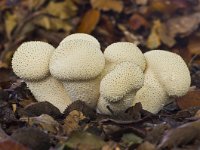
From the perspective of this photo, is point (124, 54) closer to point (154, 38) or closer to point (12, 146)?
point (12, 146)

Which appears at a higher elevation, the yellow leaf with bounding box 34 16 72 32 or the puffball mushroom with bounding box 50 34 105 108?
the puffball mushroom with bounding box 50 34 105 108

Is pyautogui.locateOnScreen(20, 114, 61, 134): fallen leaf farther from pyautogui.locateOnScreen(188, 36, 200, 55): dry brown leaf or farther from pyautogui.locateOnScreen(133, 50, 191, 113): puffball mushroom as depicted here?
pyautogui.locateOnScreen(188, 36, 200, 55): dry brown leaf

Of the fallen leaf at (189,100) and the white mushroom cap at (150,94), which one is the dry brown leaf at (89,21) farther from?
the white mushroom cap at (150,94)

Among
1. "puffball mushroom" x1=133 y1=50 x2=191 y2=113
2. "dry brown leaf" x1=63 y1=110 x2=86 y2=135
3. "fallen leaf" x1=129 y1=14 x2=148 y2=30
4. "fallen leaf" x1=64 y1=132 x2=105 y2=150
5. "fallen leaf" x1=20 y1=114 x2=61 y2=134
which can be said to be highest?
"puffball mushroom" x1=133 y1=50 x2=191 y2=113

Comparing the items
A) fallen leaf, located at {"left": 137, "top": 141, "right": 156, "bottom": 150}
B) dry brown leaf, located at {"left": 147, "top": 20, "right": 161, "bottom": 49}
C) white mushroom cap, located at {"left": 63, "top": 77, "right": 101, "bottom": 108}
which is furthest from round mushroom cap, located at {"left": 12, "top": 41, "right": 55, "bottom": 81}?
dry brown leaf, located at {"left": 147, "top": 20, "right": 161, "bottom": 49}

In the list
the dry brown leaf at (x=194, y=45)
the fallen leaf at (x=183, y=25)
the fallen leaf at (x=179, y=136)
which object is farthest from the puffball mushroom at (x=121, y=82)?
the fallen leaf at (x=183, y=25)

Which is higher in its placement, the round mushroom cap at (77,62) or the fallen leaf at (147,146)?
the round mushroom cap at (77,62)

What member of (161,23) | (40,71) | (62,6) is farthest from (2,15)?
(40,71)

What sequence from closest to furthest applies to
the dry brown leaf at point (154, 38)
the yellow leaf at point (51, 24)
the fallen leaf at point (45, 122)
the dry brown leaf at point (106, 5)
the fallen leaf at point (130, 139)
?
the fallen leaf at point (130, 139) → the fallen leaf at point (45, 122) → the dry brown leaf at point (154, 38) → the yellow leaf at point (51, 24) → the dry brown leaf at point (106, 5)
